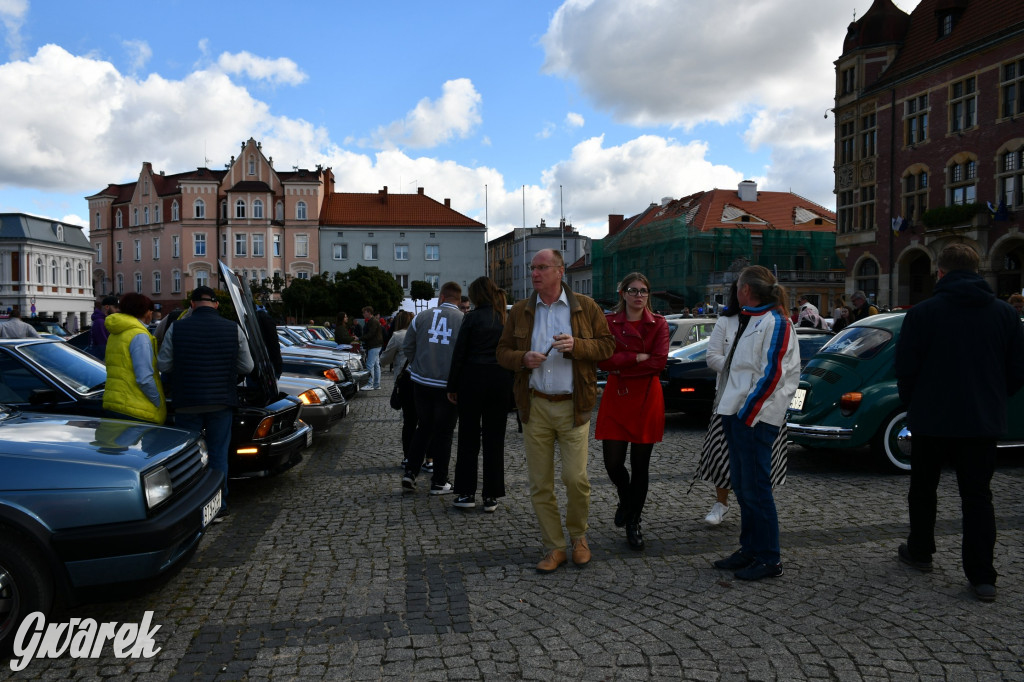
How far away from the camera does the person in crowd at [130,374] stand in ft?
19.9

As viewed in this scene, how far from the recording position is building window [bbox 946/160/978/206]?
3681cm

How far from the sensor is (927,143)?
39719 millimetres

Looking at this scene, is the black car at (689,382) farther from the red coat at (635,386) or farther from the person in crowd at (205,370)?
the person in crowd at (205,370)

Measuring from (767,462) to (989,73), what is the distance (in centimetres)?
3918

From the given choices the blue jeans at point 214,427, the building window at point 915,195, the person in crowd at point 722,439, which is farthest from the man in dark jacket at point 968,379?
the building window at point 915,195

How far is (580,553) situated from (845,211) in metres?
46.3

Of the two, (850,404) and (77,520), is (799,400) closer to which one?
(850,404)

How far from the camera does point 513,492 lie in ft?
24.2

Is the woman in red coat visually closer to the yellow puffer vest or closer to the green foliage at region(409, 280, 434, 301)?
the yellow puffer vest

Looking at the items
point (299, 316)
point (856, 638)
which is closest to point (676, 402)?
point (856, 638)

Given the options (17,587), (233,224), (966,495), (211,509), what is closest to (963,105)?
(966,495)

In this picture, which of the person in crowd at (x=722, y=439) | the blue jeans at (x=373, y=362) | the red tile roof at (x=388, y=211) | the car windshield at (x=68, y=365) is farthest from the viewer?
the red tile roof at (x=388, y=211)

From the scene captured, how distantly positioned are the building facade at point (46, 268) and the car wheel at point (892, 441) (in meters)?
70.2

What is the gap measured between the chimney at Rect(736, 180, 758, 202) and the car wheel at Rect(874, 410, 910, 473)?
6294 centimetres
